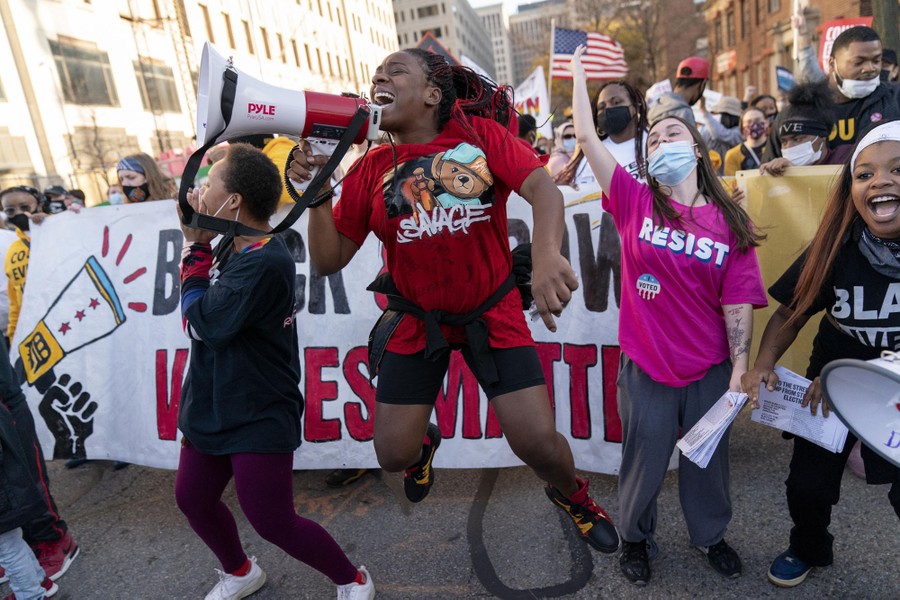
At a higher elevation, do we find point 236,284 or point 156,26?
point 156,26

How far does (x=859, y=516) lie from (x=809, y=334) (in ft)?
3.81

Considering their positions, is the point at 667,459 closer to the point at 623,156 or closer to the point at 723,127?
the point at 623,156

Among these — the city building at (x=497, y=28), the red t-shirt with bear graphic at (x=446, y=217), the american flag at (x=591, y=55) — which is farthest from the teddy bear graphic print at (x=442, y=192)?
the city building at (x=497, y=28)

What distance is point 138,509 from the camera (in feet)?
11.3

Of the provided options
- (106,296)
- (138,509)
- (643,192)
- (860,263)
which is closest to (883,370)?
(860,263)

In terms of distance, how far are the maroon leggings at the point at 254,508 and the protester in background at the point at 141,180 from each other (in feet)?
8.62

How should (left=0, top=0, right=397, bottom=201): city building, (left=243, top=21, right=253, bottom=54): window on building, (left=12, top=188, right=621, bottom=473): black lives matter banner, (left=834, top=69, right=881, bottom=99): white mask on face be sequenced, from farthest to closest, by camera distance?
(left=243, top=21, right=253, bottom=54): window on building < (left=0, top=0, right=397, bottom=201): city building < (left=834, top=69, right=881, bottom=99): white mask on face < (left=12, top=188, right=621, bottom=473): black lives matter banner

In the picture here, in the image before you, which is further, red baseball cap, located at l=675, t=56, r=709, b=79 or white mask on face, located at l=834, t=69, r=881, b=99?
red baseball cap, located at l=675, t=56, r=709, b=79

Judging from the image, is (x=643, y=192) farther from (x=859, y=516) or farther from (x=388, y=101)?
(x=859, y=516)

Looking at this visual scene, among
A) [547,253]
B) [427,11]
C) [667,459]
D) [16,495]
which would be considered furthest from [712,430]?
[427,11]

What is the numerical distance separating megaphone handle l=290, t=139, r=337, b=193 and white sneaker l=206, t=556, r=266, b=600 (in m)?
1.69

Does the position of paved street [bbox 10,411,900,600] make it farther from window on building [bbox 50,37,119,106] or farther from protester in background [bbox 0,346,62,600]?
window on building [bbox 50,37,119,106]

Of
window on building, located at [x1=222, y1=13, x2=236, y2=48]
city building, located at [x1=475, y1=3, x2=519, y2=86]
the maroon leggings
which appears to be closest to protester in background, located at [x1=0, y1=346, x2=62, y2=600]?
the maroon leggings

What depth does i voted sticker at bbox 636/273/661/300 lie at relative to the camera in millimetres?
2328
